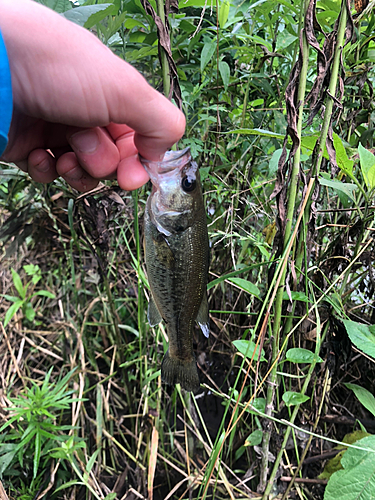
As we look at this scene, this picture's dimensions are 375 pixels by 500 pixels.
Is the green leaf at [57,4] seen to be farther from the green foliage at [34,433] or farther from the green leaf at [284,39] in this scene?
the green foliage at [34,433]

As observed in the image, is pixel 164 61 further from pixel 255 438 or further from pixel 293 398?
pixel 255 438

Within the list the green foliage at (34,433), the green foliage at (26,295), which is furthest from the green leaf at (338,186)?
the green foliage at (26,295)

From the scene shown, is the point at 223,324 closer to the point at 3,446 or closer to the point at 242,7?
the point at 3,446

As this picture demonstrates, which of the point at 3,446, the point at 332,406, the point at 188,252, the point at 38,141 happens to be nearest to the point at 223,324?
the point at 332,406

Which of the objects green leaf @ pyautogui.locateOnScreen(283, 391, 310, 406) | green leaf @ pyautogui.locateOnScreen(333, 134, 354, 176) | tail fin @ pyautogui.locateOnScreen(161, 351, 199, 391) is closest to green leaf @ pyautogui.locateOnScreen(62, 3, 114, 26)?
green leaf @ pyautogui.locateOnScreen(333, 134, 354, 176)

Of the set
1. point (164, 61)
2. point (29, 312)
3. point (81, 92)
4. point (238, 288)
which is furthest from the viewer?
point (29, 312)

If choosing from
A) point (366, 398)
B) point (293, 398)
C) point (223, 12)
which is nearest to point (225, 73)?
point (223, 12)

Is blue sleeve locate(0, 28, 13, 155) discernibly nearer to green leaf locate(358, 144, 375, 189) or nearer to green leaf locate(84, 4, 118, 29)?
green leaf locate(84, 4, 118, 29)
